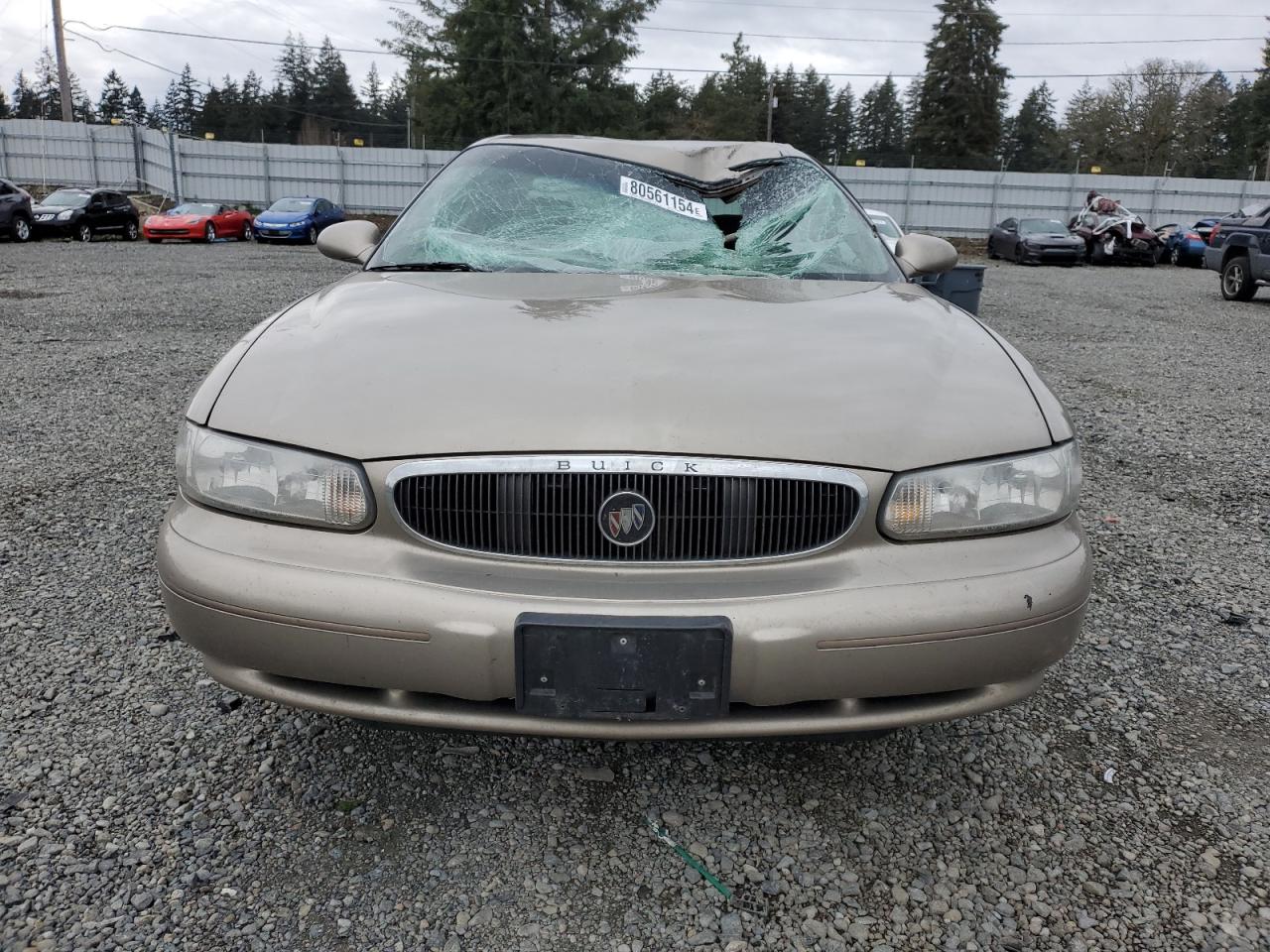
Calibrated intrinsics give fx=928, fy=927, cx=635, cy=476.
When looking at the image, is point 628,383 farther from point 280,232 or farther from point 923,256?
point 280,232

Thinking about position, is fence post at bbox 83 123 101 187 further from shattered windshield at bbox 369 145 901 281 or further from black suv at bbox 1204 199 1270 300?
shattered windshield at bbox 369 145 901 281

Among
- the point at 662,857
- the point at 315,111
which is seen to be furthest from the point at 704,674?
the point at 315,111

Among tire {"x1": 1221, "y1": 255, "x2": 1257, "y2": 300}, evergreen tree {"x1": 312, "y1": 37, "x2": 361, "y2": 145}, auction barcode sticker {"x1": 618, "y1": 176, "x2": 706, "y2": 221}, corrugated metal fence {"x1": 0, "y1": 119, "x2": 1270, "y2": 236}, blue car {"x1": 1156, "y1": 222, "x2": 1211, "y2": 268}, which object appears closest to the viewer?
auction barcode sticker {"x1": 618, "y1": 176, "x2": 706, "y2": 221}

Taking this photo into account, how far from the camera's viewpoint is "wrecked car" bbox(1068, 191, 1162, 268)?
957 inches

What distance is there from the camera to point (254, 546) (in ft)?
5.61

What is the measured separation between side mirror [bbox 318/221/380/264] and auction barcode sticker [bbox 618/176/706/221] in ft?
2.72

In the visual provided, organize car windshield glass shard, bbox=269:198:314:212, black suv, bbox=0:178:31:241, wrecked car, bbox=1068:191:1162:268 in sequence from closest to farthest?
black suv, bbox=0:178:31:241 → wrecked car, bbox=1068:191:1162:268 → car windshield glass shard, bbox=269:198:314:212

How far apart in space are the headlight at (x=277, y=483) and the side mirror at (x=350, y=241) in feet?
4.41

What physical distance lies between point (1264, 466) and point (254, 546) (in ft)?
17.3

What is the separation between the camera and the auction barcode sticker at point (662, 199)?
294 cm

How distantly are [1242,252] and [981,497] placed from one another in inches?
609

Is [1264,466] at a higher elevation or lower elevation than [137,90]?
lower

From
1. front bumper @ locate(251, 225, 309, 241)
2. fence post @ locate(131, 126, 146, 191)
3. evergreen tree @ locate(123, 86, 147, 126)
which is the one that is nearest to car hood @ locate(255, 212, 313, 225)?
front bumper @ locate(251, 225, 309, 241)

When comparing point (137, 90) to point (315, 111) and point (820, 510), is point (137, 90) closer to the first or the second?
point (315, 111)
